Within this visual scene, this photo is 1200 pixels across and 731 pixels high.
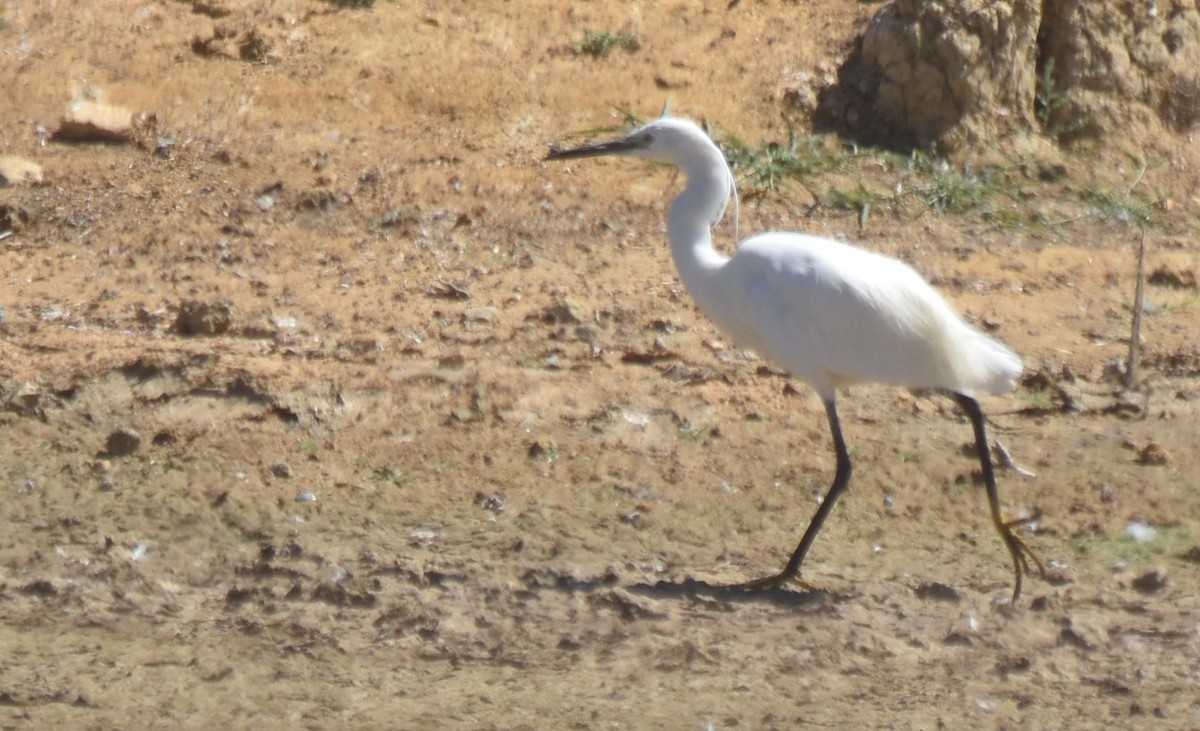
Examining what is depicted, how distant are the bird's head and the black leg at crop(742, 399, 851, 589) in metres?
1.07

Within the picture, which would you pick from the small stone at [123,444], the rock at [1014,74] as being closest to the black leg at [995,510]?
the small stone at [123,444]

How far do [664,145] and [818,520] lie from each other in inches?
60.3

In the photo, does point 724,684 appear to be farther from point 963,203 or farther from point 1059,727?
point 963,203

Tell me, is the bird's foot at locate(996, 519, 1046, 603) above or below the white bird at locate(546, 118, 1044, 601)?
below

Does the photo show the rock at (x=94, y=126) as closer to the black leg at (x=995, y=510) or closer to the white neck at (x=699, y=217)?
the white neck at (x=699, y=217)

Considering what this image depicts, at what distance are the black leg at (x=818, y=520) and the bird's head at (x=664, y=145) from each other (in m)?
1.07

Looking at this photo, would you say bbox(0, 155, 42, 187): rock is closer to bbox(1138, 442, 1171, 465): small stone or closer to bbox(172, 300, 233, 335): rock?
bbox(172, 300, 233, 335): rock

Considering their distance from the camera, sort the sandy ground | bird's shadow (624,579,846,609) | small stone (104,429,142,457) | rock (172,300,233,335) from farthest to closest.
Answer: rock (172,300,233,335)
small stone (104,429,142,457)
bird's shadow (624,579,846,609)
the sandy ground

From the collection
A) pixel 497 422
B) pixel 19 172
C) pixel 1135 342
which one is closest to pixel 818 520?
pixel 497 422

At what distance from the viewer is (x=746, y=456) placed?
24.4ft

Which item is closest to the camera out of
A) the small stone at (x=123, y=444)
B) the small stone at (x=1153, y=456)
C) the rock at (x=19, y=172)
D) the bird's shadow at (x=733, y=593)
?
the bird's shadow at (x=733, y=593)

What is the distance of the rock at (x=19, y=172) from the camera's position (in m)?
9.83

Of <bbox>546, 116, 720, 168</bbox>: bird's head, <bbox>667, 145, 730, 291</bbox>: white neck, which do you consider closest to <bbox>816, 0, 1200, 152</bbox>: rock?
<bbox>546, 116, 720, 168</bbox>: bird's head

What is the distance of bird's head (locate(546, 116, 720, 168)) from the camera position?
264 inches
